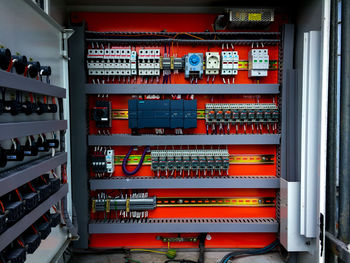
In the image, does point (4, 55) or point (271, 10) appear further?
point (271, 10)

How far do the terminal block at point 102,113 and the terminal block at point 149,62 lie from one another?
48cm

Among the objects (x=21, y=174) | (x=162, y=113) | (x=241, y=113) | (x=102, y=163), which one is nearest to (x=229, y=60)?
(x=241, y=113)

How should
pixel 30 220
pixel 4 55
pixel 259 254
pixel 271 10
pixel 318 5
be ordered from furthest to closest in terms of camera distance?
1. pixel 259 254
2. pixel 271 10
3. pixel 318 5
4. pixel 30 220
5. pixel 4 55

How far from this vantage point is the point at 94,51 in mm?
2201

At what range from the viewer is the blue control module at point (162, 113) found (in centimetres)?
220

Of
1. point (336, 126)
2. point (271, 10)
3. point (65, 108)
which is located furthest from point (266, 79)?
point (65, 108)

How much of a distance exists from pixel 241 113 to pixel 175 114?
26.8 inches

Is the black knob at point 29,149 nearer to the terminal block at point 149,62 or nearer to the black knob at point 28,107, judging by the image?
the black knob at point 28,107

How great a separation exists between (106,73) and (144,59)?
41 cm

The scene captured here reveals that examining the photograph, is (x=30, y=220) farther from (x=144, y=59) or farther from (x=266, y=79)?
(x=266, y=79)

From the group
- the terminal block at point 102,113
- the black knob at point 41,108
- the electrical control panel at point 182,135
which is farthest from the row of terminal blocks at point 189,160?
the black knob at point 41,108

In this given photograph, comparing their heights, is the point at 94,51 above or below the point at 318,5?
below

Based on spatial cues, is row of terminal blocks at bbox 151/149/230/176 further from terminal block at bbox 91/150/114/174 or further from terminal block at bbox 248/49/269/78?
terminal block at bbox 248/49/269/78

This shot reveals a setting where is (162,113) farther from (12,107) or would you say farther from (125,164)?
(12,107)
